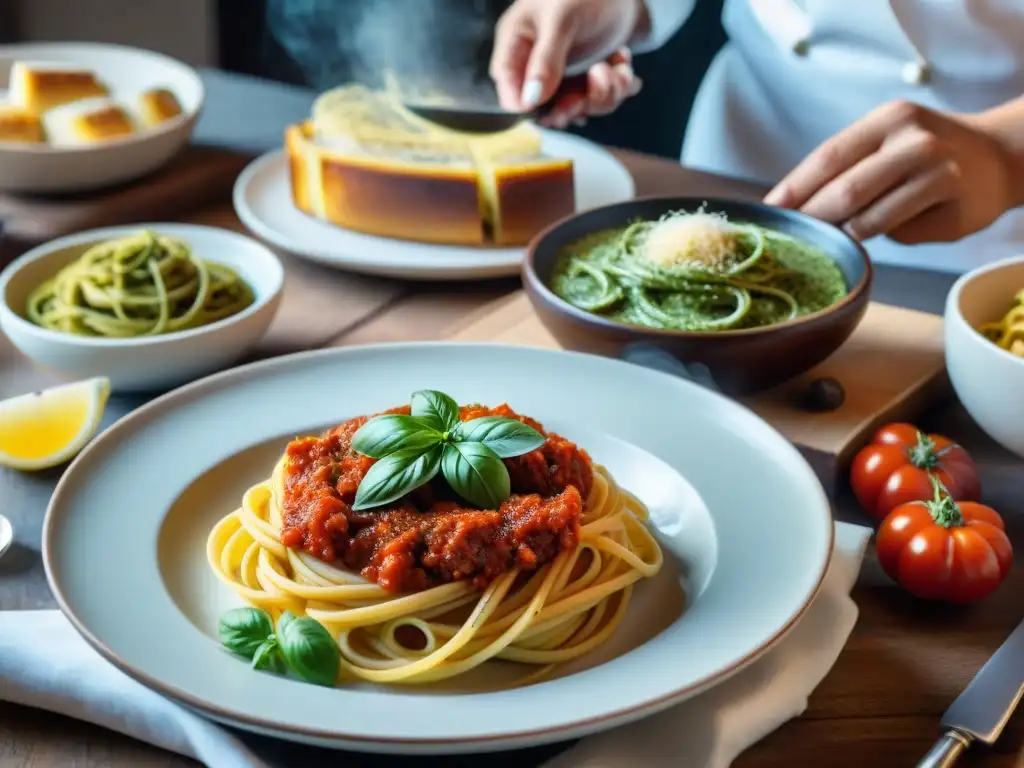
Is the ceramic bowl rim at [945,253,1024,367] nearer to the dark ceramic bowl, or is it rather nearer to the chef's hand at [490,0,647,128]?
the dark ceramic bowl

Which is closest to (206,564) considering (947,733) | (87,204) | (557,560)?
(557,560)

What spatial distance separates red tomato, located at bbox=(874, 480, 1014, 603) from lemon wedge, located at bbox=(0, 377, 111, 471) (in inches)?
60.2

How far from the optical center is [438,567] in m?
1.79

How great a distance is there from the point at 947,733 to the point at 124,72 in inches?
147

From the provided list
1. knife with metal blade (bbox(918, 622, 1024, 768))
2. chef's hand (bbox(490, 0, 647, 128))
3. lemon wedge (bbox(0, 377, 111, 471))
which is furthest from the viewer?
chef's hand (bbox(490, 0, 647, 128))

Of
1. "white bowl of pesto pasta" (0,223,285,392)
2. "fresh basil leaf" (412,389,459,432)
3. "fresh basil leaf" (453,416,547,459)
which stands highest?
"fresh basil leaf" (453,416,547,459)

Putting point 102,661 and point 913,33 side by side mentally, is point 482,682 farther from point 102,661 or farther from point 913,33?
point 913,33

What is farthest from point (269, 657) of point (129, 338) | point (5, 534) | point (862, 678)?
point (129, 338)

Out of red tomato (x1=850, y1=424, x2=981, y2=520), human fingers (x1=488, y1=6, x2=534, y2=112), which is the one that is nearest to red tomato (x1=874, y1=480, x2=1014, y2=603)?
red tomato (x1=850, y1=424, x2=981, y2=520)

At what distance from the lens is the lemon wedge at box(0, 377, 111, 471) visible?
235 cm

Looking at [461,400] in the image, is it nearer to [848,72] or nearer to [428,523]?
[428,523]

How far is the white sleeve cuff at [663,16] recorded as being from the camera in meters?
4.29

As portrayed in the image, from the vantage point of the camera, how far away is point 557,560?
6.15 feet

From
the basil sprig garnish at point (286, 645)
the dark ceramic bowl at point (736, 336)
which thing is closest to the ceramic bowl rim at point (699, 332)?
the dark ceramic bowl at point (736, 336)
